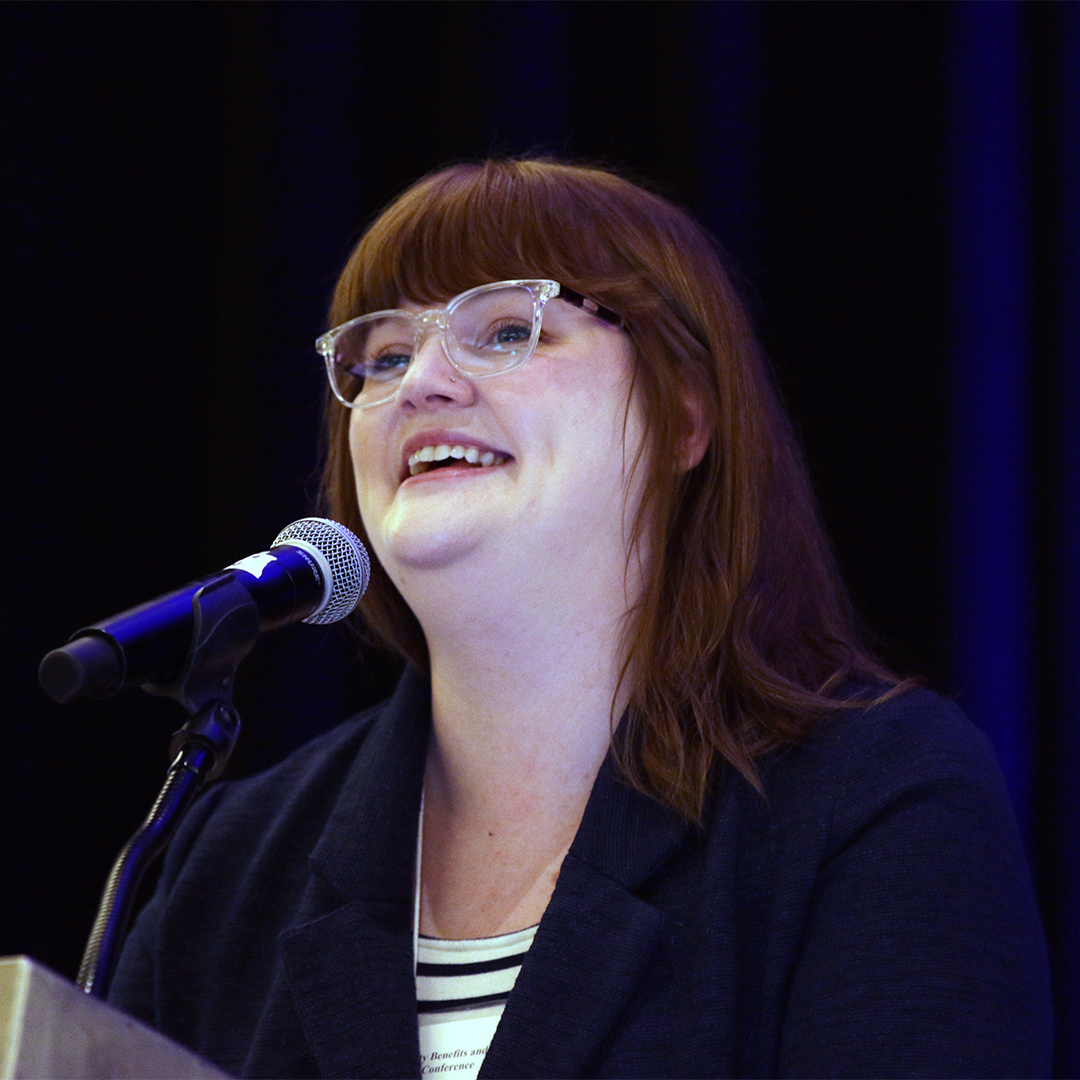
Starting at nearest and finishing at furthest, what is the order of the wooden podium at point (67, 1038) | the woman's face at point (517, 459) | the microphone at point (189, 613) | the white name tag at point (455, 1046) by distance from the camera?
1. the wooden podium at point (67, 1038)
2. the microphone at point (189, 613)
3. the white name tag at point (455, 1046)
4. the woman's face at point (517, 459)

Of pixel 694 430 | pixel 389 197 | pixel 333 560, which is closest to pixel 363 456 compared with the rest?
pixel 694 430

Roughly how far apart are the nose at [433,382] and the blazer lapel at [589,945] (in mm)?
533

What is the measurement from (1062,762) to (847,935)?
71 centimetres

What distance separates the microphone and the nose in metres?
0.44

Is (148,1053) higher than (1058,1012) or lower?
higher

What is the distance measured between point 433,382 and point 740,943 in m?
0.77

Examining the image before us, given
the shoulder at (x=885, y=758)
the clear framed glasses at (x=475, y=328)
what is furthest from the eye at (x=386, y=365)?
the shoulder at (x=885, y=758)

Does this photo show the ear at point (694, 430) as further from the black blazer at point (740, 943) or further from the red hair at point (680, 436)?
the black blazer at point (740, 943)

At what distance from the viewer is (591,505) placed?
1609 mm

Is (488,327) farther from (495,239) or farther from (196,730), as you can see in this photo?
(196,730)

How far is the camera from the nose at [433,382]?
160cm

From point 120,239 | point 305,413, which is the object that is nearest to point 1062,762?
point 305,413

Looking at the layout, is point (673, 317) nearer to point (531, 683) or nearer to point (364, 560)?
point (531, 683)

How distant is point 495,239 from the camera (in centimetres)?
168
